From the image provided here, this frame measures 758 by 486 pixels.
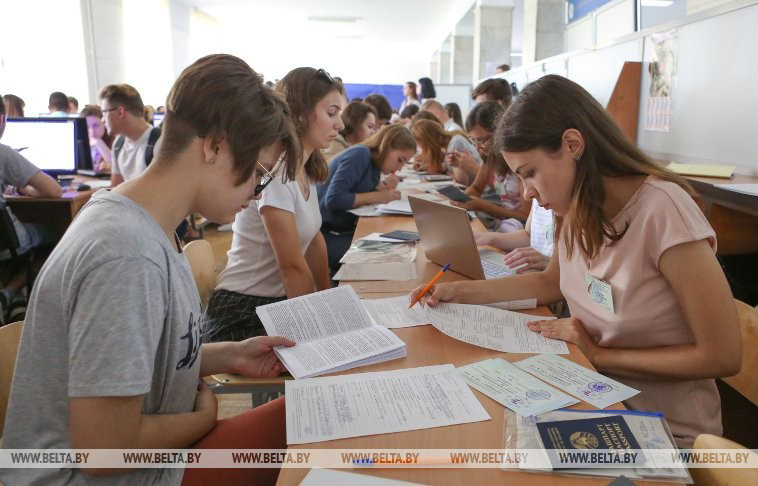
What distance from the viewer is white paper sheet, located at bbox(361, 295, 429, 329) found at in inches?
51.6

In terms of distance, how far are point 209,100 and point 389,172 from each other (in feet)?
8.31

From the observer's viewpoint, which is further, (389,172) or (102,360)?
(389,172)

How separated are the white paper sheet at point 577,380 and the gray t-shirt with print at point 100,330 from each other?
632mm

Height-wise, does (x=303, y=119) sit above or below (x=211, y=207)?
above

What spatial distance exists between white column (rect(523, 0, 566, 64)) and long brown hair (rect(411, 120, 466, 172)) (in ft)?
10.8

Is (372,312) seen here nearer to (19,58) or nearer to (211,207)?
(211,207)

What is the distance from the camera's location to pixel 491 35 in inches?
377

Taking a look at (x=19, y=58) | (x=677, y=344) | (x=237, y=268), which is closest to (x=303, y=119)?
(x=237, y=268)

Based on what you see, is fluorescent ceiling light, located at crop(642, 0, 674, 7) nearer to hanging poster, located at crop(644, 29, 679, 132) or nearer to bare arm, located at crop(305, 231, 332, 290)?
hanging poster, located at crop(644, 29, 679, 132)

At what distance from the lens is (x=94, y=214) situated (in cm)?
83

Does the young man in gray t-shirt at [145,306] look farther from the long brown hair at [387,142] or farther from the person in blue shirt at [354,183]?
the long brown hair at [387,142]

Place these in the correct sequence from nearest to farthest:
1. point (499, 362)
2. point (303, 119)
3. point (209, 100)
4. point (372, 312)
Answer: point (209, 100) → point (499, 362) → point (372, 312) → point (303, 119)

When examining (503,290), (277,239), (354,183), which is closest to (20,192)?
(354,183)

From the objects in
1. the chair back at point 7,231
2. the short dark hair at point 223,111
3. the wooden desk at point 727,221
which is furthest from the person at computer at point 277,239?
the chair back at point 7,231
